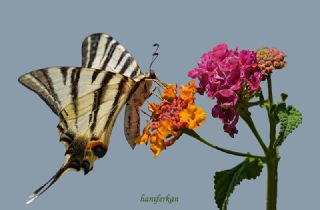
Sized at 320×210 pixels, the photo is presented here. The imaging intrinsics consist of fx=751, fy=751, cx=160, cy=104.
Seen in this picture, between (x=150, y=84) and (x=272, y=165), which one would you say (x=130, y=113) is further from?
(x=272, y=165)

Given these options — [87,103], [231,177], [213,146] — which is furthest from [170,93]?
[231,177]

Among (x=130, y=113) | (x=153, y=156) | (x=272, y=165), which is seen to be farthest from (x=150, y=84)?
(x=272, y=165)

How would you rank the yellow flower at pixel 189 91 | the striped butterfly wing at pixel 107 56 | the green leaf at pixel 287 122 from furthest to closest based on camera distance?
the striped butterfly wing at pixel 107 56 → the yellow flower at pixel 189 91 → the green leaf at pixel 287 122

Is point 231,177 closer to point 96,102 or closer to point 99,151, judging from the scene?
point 99,151

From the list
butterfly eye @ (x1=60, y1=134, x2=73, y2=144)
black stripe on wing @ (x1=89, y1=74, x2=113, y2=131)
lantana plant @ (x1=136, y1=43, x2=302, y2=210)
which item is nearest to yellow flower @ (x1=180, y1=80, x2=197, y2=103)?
lantana plant @ (x1=136, y1=43, x2=302, y2=210)

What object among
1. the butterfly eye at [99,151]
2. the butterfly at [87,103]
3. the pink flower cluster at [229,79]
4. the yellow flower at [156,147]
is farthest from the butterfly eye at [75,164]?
the pink flower cluster at [229,79]

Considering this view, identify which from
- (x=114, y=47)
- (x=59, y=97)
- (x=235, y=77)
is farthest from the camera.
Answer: (x=114, y=47)

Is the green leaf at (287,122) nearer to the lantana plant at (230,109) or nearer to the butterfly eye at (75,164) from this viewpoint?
the lantana plant at (230,109)

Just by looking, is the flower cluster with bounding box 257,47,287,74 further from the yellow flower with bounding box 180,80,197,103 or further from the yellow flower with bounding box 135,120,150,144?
the yellow flower with bounding box 135,120,150,144
